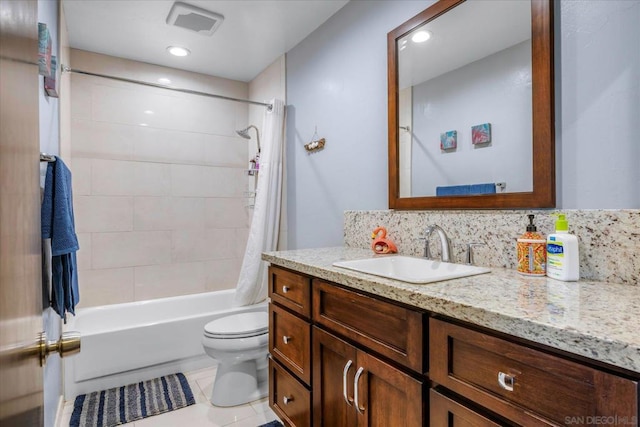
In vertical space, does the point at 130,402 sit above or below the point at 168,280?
below

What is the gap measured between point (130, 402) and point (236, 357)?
0.71m

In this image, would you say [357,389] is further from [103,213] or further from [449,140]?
[103,213]

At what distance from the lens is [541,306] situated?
758mm

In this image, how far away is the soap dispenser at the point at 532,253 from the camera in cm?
109

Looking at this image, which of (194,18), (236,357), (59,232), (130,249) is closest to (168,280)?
(130,249)

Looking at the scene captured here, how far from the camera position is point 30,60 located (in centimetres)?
60

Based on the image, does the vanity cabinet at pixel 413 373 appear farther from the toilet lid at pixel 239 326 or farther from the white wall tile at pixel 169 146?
the white wall tile at pixel 169 146

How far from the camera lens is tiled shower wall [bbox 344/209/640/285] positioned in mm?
976

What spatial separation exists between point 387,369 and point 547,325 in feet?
1.62

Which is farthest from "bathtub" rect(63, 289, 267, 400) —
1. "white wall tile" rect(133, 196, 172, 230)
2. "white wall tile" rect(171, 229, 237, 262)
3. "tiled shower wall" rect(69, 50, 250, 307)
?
"white wall tile" rect(133, 196, 172, 230)

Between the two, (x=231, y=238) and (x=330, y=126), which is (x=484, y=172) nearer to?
(x=330, y=126)

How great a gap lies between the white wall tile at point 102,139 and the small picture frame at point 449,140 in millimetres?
2507

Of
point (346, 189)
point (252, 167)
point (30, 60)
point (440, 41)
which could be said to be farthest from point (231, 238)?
point (30, 60)

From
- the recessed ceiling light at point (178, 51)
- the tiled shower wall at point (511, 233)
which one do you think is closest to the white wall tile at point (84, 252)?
the recessed ceiling light at point (178, 51)
